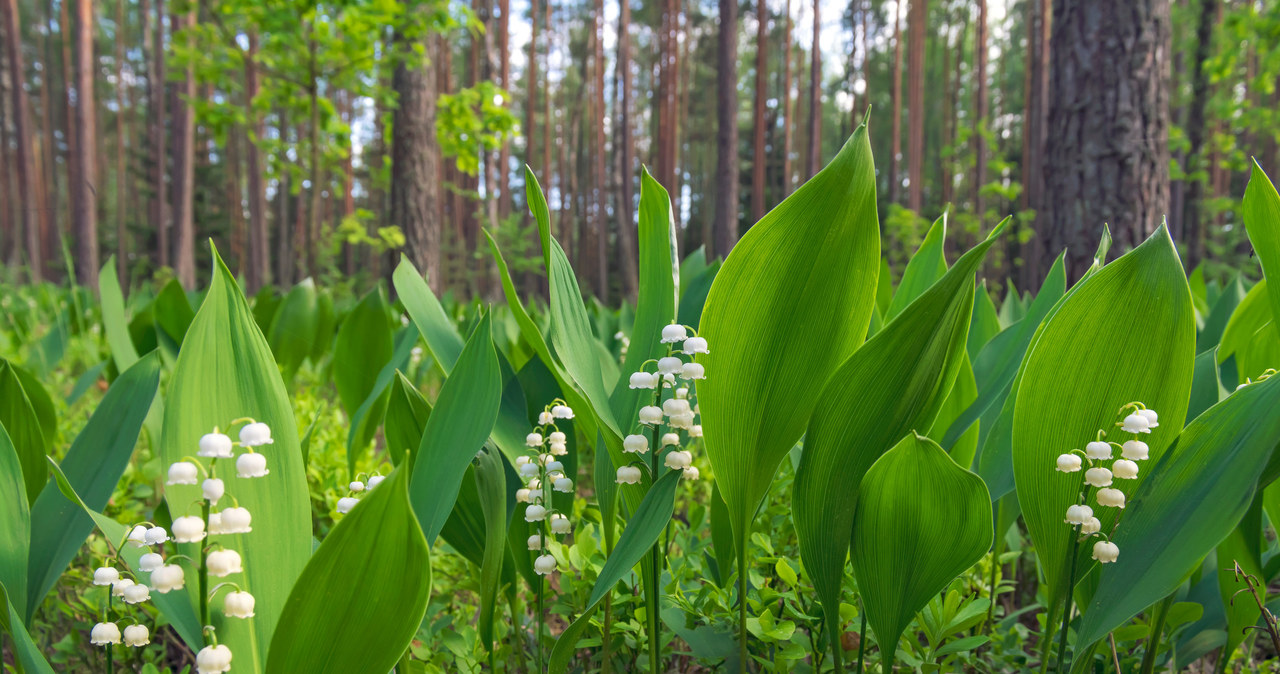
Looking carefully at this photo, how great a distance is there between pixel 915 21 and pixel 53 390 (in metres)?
18.6

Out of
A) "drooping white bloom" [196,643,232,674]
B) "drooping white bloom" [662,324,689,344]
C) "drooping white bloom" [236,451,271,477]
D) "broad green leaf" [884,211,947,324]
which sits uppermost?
"broad green leaf" [884,211,947,324]

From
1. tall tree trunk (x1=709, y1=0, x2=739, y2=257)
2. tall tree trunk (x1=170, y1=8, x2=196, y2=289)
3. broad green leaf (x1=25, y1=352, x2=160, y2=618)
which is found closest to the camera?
broad green leaf (x1=25, y1=352, x2=160, y2=618)

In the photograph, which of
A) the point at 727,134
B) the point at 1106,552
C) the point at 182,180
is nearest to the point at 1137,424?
the point at 1106,552

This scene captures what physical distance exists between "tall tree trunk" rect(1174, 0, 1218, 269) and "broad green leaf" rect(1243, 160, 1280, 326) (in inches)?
385

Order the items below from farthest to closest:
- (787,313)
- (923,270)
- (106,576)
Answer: (923,270), (787,313), (106,576)

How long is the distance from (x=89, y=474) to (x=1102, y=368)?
3.83 ft

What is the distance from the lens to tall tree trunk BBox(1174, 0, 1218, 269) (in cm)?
952

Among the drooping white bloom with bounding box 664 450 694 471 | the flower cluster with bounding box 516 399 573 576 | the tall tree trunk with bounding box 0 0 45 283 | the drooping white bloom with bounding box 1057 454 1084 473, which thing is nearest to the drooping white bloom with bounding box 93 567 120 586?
the flower cluster with bounding box 516 399 573 576

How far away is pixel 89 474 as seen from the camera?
87 cm

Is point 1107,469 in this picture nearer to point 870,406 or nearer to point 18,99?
point 870,406

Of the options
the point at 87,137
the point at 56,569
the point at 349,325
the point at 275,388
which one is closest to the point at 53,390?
the point at 349,325

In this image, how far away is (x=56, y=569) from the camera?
803mm

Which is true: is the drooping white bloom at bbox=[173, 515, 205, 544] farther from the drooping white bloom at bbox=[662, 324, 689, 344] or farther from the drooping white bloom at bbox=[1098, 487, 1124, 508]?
the drooping white bloom at bbox=[1098, 487, 1124, 508]

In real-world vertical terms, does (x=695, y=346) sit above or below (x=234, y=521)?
above
